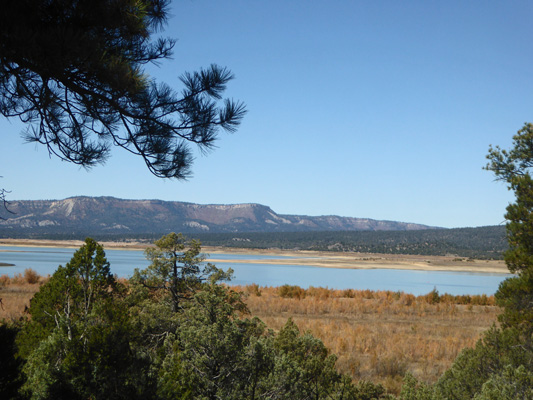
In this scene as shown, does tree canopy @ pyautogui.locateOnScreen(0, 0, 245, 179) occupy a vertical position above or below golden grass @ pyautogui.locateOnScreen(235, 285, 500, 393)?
above

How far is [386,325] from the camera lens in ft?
50.5

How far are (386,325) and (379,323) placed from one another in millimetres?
627

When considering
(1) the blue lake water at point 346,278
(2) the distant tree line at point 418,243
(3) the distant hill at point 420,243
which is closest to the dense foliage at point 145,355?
(1) the blue lake water at point 346,278

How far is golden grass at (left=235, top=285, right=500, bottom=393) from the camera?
994 cm

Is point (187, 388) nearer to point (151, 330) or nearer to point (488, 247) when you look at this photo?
point (151, 330)

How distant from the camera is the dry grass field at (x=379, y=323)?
10016mm

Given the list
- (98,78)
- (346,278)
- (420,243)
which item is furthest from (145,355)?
(420,243)

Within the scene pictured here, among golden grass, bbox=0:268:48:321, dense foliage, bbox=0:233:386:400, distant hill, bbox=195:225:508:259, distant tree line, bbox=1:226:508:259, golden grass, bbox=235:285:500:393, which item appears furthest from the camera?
distant tree line, bbox=1:226:508:259

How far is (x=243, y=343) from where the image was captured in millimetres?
5234

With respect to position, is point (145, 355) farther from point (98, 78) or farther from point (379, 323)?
point (379, 323)

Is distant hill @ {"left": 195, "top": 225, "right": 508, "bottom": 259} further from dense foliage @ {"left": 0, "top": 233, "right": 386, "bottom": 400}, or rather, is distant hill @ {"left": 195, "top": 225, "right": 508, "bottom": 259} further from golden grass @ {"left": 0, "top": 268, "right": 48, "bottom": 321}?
dense foliage @ {"left": 0, "top": 233, "right": 386, "bottom": 400}

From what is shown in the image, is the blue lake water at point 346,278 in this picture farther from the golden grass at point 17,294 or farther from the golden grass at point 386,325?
the golden grass at point 17,294

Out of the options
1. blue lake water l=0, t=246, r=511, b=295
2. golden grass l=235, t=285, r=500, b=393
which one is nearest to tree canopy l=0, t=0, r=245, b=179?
golden grass l=235, t=285, r=500, b=393

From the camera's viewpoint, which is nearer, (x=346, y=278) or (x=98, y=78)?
(x=98, y=78)
